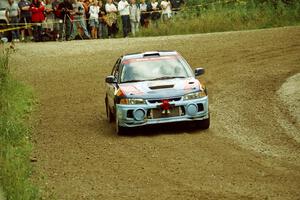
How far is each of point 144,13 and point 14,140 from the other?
23188 millimetres

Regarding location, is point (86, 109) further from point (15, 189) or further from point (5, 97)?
point (15, 189)

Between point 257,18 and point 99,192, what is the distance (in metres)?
26.7

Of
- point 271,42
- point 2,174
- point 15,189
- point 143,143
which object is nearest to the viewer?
point 15,189

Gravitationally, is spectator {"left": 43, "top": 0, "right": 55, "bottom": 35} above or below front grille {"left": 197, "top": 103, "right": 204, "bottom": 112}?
below

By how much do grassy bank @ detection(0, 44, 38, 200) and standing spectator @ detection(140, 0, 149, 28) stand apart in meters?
13.6

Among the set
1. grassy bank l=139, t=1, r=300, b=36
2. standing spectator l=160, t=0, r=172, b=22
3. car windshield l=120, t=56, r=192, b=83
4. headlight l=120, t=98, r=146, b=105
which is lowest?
grassy bank l=139, t=1, r=300, b=36

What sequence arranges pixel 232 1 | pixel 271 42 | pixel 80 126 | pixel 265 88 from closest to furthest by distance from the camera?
pixel 80 126 → pixel 265 88 → pixel 271 42 → pixel 232 1

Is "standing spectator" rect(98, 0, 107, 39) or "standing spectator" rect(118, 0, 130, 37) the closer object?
"standing spectator" rect(118, 0, 130, 37)

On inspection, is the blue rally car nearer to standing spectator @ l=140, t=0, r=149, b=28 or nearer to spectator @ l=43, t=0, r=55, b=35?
spectator @ l=43, t=0, r=55, b=35

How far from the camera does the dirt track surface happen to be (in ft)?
41.7

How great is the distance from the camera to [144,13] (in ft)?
127

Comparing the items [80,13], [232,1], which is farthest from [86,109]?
[232,1]

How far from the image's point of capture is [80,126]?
63.2 feet

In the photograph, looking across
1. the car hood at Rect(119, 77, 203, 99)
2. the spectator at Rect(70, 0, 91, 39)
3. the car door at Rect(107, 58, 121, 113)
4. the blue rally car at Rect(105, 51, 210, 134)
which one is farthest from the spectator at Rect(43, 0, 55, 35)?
the car hood at Rect(119, 77, 203, 99)
